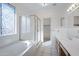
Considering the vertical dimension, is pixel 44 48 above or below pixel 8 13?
below

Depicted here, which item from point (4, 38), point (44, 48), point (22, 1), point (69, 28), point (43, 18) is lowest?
point (44, 48)

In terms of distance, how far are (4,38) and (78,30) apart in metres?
1.58

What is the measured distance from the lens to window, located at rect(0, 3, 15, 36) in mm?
2473

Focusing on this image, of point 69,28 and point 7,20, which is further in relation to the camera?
point 69,28

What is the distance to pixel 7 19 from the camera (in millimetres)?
2633

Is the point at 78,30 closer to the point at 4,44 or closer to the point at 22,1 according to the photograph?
the point at 22,1

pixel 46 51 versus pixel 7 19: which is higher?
pixel 7 19

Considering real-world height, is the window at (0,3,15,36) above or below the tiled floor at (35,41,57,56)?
above

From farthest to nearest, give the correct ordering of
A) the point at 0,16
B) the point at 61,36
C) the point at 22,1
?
the point at 61,36 → the point at 0,16 → the point at 22,1

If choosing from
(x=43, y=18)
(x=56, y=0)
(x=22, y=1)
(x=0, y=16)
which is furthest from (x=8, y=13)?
(x=56, y=0)

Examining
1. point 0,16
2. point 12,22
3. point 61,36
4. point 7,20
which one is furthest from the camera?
point 61,36

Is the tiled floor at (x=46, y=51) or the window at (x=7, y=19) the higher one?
the window at (x=7, y=19)

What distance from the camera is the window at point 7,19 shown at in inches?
97.3

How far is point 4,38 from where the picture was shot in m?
3.01
